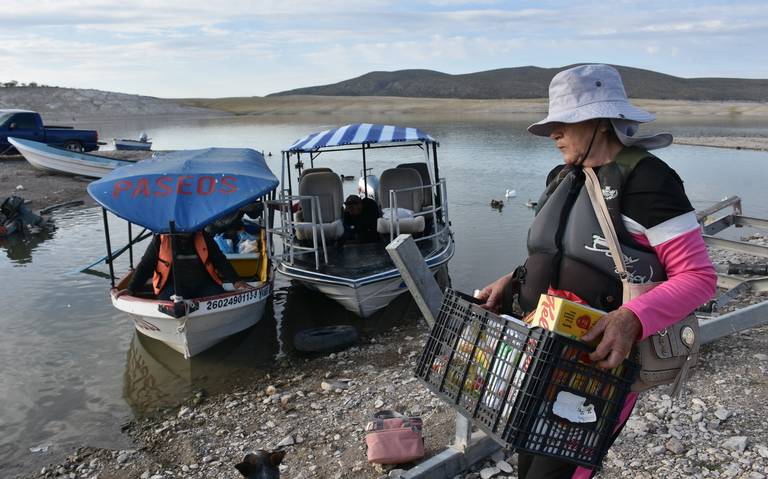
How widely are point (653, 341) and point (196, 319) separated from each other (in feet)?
23.5

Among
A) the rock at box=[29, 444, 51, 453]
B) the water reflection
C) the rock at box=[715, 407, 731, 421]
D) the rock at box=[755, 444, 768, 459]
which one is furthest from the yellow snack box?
the water reflection

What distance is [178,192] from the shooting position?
28.5ft

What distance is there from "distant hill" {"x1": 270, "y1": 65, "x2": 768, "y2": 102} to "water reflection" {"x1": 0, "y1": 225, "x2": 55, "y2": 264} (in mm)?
132416

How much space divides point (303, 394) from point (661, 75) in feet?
643

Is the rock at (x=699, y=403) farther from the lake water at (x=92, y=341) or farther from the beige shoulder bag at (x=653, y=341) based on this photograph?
the lake water at (x=92, y=341)

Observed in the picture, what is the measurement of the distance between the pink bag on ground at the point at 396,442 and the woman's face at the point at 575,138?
3.11 metres

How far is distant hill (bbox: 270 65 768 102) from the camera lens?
453 ft

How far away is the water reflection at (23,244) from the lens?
14453mm

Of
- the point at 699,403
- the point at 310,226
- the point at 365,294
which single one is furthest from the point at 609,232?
the point at 310,226

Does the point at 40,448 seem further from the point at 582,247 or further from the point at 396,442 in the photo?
the point at 582,247

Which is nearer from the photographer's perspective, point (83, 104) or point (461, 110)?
point (83, 104)

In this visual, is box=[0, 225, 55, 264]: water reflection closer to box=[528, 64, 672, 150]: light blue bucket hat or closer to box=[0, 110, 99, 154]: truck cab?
box=[528, 64, 672, 150]: light blue bucket hat

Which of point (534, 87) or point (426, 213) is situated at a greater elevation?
point (534, 87)

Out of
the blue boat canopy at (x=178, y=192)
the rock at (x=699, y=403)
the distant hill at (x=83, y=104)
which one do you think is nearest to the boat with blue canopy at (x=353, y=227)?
the blue boat canopy at (x=178, y=192)
